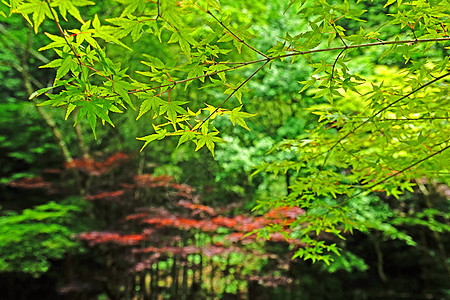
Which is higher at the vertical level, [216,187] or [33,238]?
[216,187]

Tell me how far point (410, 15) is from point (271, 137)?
2.88 m

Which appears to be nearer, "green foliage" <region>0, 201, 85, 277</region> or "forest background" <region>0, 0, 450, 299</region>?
"forest background" <region>0, 0, 450, 299</region>

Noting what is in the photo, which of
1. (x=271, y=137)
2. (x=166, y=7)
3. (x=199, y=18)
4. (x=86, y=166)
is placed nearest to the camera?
(x=166, y=7)

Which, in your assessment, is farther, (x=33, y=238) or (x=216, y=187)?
(x=216, y=187)

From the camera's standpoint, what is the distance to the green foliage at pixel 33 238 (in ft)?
12.8

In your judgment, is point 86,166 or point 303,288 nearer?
point 86,166

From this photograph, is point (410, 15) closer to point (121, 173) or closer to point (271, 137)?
point (271, 137)

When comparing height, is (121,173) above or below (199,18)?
below

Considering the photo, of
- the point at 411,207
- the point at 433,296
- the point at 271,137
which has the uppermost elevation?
the point at 271,137

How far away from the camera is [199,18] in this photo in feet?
16.4

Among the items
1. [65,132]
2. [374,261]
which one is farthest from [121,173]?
[374,261]

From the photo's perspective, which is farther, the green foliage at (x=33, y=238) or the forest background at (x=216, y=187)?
the green foliage at (x=33, y=238)

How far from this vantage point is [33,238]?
13.3ft

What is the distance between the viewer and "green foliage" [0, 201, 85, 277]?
12.8ft
